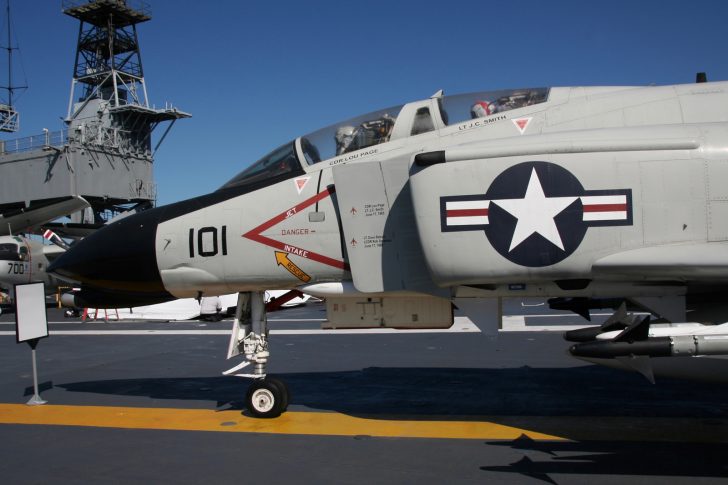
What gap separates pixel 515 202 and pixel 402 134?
1.57 meters

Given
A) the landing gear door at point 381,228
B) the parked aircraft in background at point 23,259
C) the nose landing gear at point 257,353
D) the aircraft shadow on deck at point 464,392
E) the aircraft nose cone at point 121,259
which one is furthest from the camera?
the parked aircraft in background at point 23,259

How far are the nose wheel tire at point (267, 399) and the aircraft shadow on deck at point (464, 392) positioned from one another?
710 millimetres

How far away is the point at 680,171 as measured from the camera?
5137 mm

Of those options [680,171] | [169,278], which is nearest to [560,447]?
[680,171]

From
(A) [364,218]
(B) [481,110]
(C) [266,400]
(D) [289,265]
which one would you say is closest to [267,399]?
(C) [266,400]

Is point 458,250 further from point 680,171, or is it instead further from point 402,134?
point 680,171

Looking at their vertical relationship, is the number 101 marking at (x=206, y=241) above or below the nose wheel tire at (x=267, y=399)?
above

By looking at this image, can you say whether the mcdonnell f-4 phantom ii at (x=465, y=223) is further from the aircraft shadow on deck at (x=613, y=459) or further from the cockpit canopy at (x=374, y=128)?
the aircraft shadow on deck at (x=613, y=459)

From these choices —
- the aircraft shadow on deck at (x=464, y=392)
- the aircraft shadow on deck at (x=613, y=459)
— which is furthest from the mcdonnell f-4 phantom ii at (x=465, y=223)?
the aircraft shadow on deck at (x=464, y=392)

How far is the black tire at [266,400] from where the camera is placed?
Result: 686cm

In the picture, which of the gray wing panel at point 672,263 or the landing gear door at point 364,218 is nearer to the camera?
the gray wing panel at point 672,263

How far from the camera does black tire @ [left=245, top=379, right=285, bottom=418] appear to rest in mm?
6855

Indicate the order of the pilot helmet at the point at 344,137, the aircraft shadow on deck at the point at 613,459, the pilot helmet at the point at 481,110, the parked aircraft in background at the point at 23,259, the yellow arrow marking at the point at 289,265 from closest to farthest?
the aircraft shadow on deck at the point at 613,459
the pilot helmet at the point at 481,110
the yellow arrow marking at the point at 289,265
the pilot helmet at the point at 344,137
the parked aircraft in background at the point at 23,259

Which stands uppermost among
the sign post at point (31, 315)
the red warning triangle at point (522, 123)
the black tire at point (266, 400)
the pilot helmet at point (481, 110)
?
the pilot helmet at point (481, 110)
